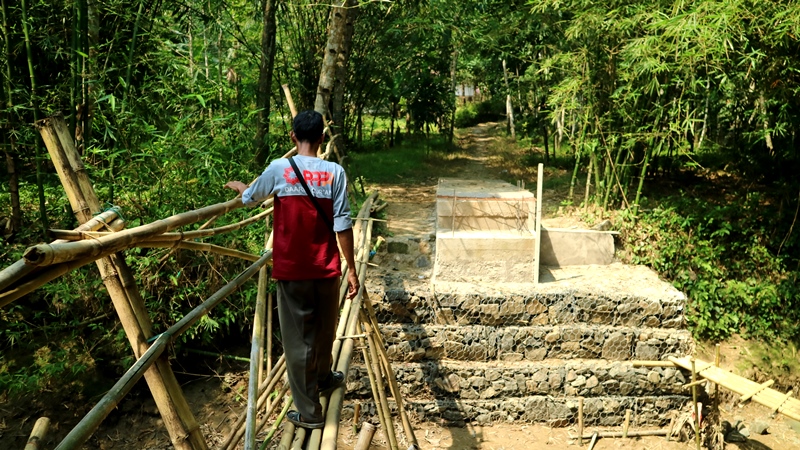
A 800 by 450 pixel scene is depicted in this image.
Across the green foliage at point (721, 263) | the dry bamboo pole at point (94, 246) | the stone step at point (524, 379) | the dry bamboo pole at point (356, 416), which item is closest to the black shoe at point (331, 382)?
the dry bamboo pole at point (94, 246)

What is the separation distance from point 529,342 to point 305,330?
357 centimetres

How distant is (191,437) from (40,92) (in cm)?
300

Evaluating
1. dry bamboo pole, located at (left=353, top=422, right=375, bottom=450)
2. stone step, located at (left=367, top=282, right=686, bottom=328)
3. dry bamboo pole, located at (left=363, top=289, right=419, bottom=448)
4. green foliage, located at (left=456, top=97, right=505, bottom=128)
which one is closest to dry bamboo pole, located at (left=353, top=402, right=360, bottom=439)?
stone step, located at (left=367, top=282, right=686, bottom=328)

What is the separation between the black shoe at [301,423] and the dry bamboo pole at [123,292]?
0.61m

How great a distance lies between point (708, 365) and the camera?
16.0 feet

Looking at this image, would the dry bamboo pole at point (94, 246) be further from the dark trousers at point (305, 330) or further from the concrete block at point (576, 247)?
the concrete block at point (576, 247)

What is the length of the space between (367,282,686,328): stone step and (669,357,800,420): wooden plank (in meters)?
0.72

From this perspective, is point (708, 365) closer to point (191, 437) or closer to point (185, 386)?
point (185, 386)

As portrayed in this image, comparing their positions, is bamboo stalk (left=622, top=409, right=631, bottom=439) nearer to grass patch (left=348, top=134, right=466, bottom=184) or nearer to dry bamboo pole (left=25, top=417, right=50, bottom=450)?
grass patch (left=348, top=134, right=466, bottom=184)

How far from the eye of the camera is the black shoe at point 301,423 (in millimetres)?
2152

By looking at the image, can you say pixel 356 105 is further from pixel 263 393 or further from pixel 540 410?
pixel 263 393

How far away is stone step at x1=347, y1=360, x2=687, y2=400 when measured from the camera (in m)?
5.24

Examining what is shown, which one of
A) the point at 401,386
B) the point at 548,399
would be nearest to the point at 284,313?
the point at 401,386

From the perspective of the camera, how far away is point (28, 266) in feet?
3.62
